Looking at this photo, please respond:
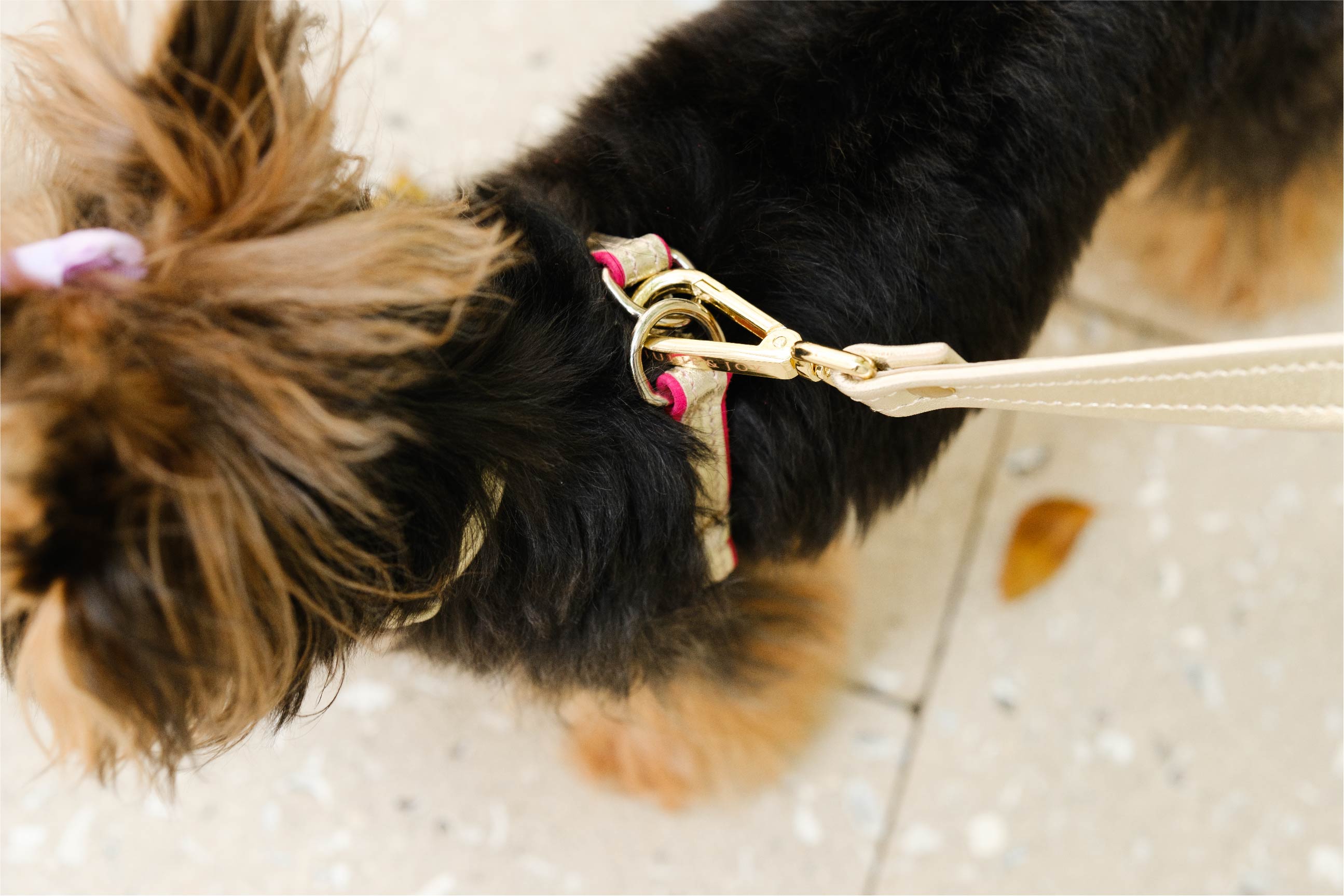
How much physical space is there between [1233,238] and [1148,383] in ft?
3.37

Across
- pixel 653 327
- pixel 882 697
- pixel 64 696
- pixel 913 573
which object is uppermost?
pixel 653 327

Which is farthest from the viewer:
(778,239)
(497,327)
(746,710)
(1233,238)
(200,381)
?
(1233,238)

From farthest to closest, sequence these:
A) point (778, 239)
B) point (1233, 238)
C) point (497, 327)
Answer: point (1233, 238)
point (778, 239)
point (497, 327)

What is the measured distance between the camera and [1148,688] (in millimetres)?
1263

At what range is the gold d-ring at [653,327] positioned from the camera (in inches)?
25.6

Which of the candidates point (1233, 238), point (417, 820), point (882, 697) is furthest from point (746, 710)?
point (1233, 238)

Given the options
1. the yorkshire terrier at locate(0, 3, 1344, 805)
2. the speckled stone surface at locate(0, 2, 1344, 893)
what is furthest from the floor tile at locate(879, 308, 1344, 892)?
the yorkshire terrier at locate(0, 3, 1344, 805)

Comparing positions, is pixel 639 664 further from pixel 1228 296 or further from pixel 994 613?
pixel 1228 296

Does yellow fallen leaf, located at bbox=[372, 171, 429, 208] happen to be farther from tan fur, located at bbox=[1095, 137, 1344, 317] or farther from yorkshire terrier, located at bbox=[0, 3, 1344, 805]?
tan fur, located at bbox=[1095, 137, 1344, 317]

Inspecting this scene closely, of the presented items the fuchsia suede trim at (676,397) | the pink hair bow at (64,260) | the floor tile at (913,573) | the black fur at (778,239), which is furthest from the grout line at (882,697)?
the pink hair bow at (64,260)

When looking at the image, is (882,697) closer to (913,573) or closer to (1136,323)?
(913,573)

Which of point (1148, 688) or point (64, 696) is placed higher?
point (64, 696)

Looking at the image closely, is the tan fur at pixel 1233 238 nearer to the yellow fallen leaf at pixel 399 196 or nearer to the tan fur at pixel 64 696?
the yellow fallen leaf at pixel 399 196

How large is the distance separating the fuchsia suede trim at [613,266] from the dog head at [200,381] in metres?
0.10
